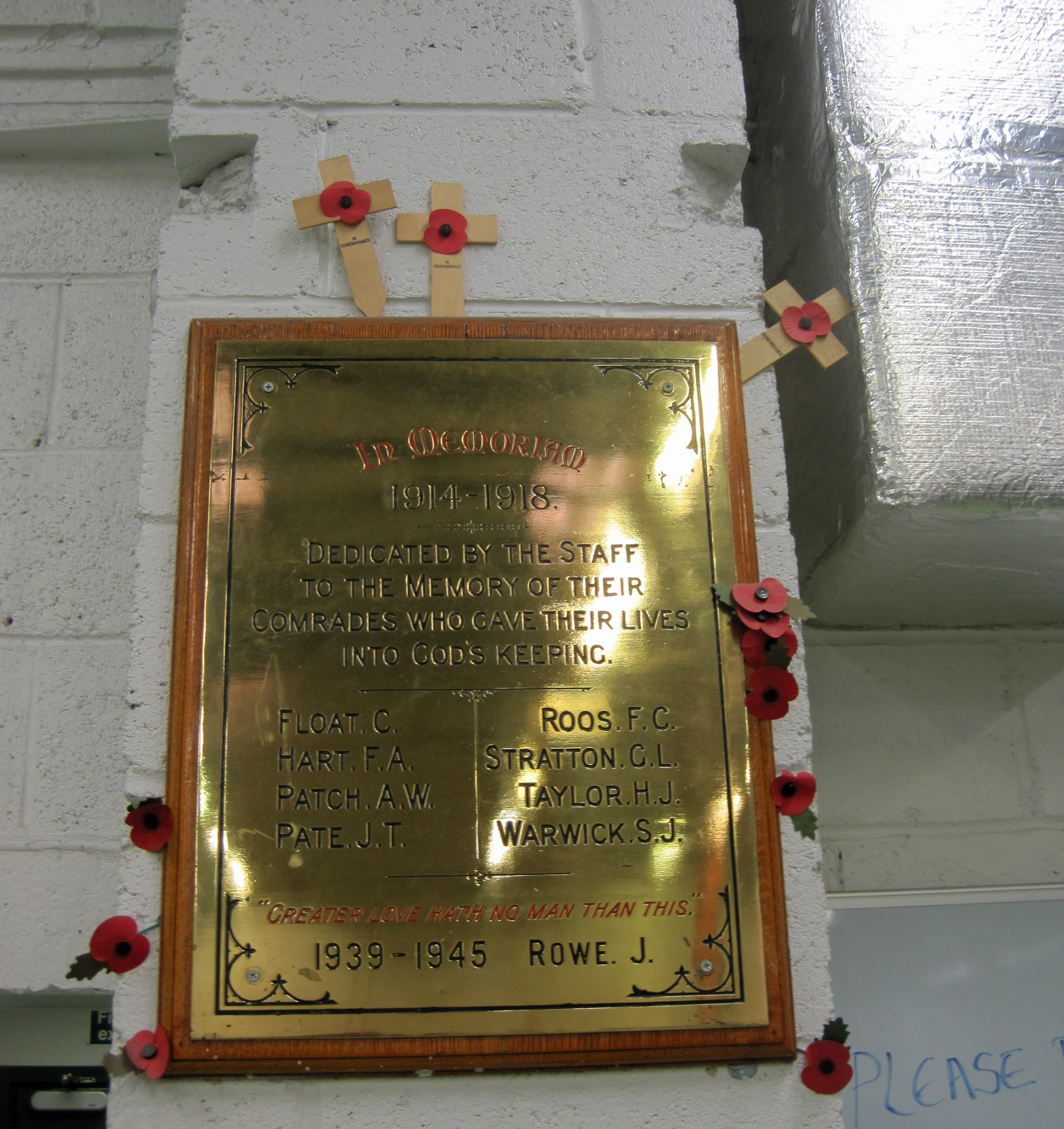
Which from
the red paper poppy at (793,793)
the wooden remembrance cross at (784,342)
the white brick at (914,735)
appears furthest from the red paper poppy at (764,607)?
the white brick at (914,735)

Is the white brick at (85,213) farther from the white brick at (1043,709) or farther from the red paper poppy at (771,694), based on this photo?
the white brick at (1043,709)

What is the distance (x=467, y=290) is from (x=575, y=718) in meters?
0.56

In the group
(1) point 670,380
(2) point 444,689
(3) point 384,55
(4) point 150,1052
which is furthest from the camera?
(3) point 384,55

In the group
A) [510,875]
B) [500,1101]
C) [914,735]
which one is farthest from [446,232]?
[914,735]

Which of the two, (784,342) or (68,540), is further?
(68,540)

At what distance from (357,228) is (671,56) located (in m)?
0.51

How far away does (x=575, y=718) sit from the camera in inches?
38.8

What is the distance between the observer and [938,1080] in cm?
136

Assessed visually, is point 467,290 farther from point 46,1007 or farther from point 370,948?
point 46,1007

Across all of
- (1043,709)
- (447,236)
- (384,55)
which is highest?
(384,55)

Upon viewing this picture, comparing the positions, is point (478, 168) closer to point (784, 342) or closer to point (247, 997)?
point (784, 342)

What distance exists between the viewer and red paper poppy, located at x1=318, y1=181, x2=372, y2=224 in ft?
3.67

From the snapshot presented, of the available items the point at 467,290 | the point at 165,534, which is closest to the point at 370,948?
the point at 165,534

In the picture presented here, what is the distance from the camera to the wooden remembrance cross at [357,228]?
1.11 metres
